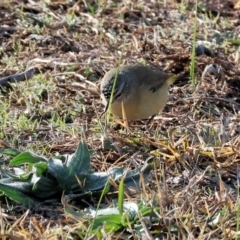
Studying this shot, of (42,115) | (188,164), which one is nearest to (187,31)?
(42,115)

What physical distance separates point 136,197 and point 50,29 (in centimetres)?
417

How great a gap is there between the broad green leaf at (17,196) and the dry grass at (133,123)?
5cm

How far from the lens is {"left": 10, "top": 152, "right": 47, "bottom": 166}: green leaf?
197 inches

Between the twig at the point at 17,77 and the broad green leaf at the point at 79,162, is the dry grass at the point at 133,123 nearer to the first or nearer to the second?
the twig at the point at 17,77

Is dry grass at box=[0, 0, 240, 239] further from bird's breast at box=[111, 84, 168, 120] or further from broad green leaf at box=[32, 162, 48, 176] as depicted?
broad green leaf at box=[32, 162, 48, 176]

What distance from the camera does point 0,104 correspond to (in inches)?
268

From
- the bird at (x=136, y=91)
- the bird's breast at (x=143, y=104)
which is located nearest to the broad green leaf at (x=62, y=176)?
the bird at (x=136, y=91)

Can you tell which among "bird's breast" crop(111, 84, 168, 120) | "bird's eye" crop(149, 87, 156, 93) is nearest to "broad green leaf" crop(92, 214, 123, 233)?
"bird's breast" crop(111, 84, 168, 120)

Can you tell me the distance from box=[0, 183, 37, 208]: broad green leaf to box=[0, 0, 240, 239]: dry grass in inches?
2.2

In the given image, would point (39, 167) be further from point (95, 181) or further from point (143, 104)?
point (143, 104)

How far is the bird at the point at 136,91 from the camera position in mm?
6652

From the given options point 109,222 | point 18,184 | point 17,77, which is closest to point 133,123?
point 17,77

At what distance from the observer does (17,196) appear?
476 cm

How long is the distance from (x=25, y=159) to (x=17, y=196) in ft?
1.18
